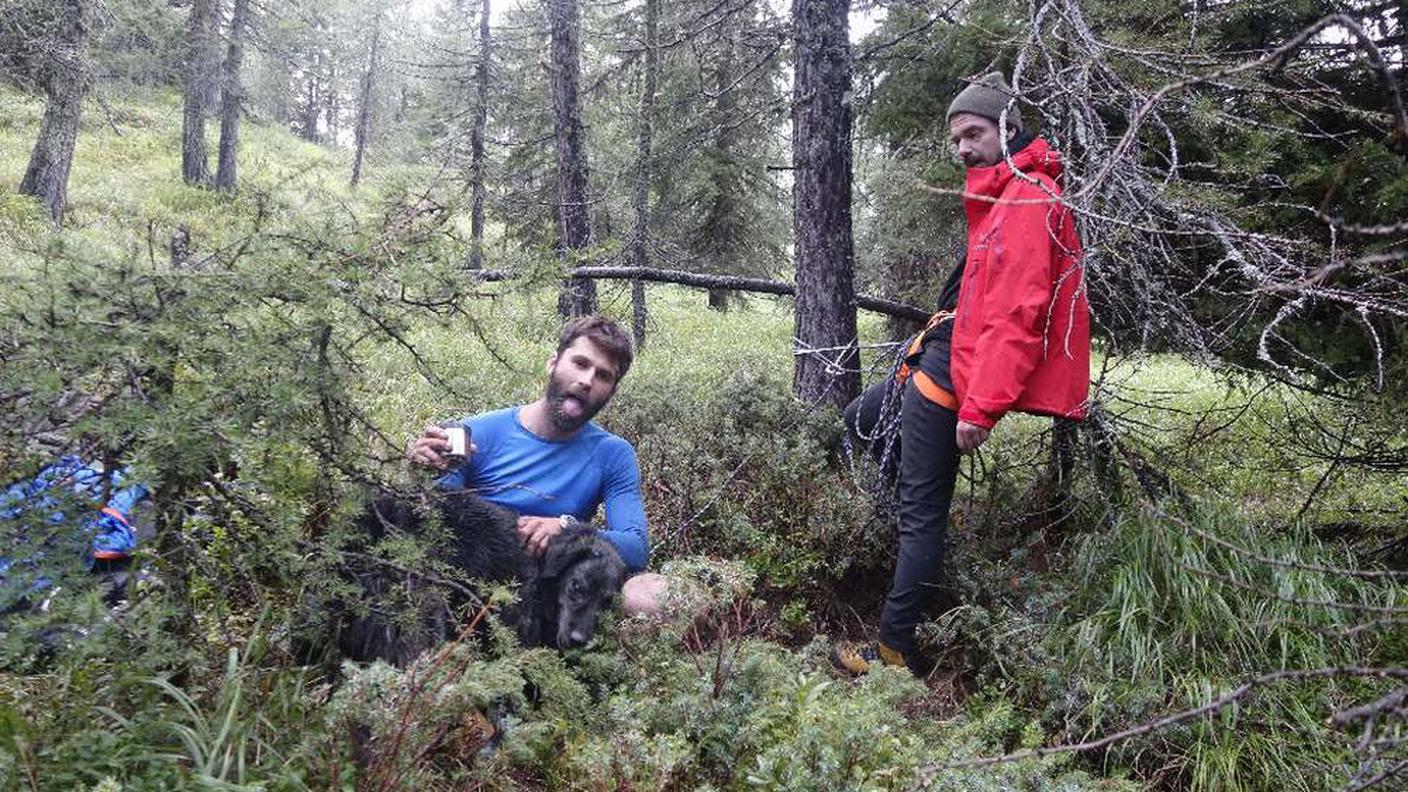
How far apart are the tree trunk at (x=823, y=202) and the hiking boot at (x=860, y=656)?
1.82m

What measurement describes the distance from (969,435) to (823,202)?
249 cm

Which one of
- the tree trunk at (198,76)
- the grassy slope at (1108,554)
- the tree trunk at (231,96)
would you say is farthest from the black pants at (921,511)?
the tree trunk at (198,76)

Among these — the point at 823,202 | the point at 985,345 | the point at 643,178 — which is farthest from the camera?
the point at 643,178

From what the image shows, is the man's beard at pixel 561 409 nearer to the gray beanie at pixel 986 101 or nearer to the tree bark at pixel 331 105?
the gray beanie at pixel 986 101

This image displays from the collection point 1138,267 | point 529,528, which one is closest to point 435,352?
point 529,528

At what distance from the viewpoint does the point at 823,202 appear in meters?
5.64

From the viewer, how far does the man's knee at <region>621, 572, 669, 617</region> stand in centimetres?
359

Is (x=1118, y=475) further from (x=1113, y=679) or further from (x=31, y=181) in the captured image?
(x=31, y=181)

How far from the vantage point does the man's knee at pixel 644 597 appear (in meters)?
3.59

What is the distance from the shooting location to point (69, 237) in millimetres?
2258

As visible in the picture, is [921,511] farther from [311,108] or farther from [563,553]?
[311,108]

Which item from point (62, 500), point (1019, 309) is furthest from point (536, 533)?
point (1019, 309)

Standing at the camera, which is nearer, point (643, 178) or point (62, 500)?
point (62, 500)

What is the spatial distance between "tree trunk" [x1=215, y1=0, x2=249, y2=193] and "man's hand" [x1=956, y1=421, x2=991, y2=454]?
1970 cm
